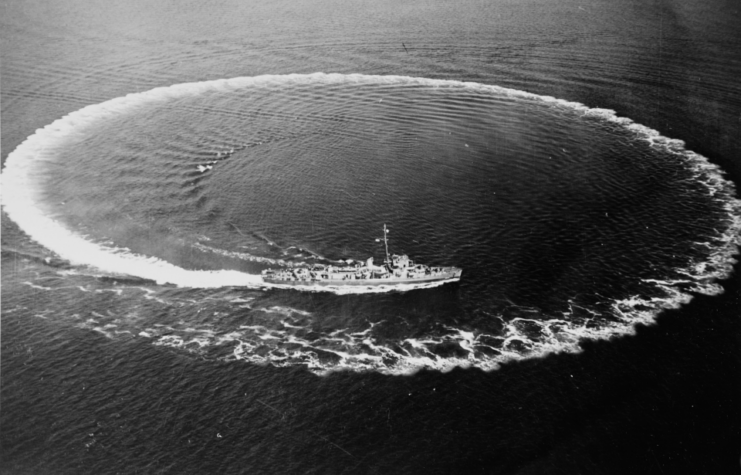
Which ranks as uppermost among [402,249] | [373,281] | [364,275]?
[402,249]

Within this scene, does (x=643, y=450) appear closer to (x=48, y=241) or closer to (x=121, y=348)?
(x=121, y=348)

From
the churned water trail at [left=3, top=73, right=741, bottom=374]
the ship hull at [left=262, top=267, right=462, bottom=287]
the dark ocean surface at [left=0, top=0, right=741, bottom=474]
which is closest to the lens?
the dark ocean surface at [left=0, top=0, right=741, bottom=474]

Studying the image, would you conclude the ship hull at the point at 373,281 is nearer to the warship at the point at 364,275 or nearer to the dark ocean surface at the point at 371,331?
the warship at the point at 364,275

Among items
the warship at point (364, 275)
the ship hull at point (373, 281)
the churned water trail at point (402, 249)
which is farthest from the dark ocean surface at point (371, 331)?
the warship at point (364, 275)

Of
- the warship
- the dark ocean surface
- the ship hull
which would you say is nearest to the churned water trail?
the dark ocean surface

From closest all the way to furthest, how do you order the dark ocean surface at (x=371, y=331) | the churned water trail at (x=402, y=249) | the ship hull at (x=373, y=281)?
the dark ocean surface at (x=371, y=331) → the churned water trail at (x=402, y=249) → the ship hull at (x=373, y=281)

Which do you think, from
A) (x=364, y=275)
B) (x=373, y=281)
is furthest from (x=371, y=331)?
(x=364, y=275)

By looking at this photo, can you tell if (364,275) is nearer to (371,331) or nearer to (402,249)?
(402,249)

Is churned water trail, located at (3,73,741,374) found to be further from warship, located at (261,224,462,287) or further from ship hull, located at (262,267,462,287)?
warship, located at (261,224,462,287)

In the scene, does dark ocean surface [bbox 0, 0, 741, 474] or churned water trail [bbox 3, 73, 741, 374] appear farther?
churned water trail [bbox 3, 73, 741, 374]
